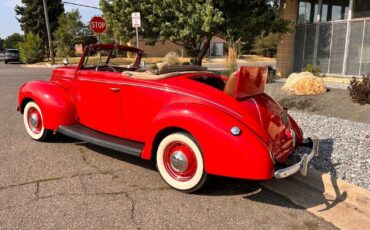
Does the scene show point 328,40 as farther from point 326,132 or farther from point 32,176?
point 32,176

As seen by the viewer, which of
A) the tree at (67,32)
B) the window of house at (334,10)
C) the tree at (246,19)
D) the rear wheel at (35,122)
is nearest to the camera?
the rear wheel at (35,122)

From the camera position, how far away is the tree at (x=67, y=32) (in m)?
34.6

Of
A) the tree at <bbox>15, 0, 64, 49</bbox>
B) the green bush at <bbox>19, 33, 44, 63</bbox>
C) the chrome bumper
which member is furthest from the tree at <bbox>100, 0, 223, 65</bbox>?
the tree at <bbox>15, 0, 64, 49</bbox>

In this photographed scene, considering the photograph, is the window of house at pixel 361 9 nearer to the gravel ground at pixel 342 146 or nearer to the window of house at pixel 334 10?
the window of house at pixel 334 10

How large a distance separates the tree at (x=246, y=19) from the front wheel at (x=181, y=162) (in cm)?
871

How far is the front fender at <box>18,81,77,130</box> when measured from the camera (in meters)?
4.93

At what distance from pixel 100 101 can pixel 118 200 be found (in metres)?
1.57

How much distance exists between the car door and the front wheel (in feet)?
2.82

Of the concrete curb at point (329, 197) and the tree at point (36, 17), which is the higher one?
the tree at point (36, 17)

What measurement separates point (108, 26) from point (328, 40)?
28.8 feet

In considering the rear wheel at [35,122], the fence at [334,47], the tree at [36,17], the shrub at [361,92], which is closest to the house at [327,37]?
the fence at [334,47]

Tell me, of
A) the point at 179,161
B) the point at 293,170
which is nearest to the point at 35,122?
the point at 179,161

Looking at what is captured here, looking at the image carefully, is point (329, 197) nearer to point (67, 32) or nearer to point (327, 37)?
point (327, 37)

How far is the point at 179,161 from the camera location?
3695mm
